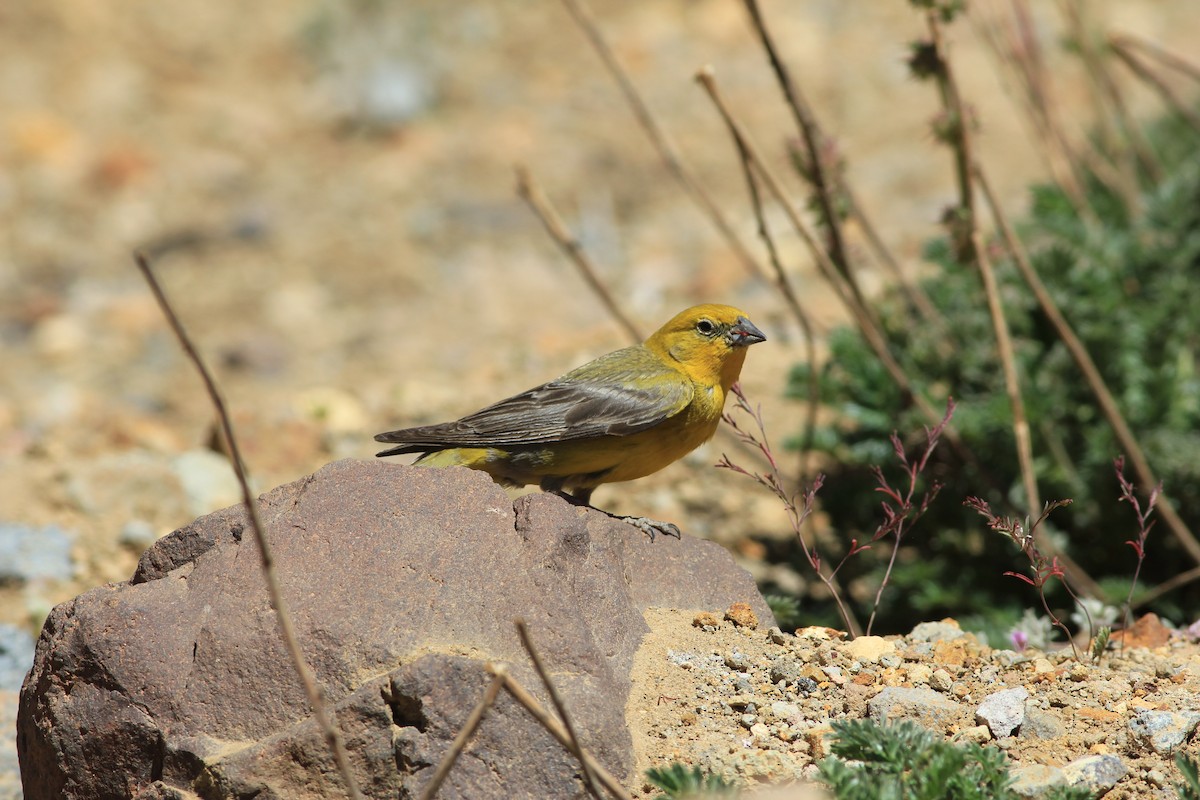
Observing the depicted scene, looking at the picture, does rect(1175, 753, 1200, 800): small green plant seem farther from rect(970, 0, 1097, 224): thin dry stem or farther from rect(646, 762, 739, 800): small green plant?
rect(970, 0, 1097, 224): thin dry stem

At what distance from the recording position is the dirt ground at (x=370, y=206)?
8305mm

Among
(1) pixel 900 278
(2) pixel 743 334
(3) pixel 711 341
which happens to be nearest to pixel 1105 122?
(1) pixel 900 278

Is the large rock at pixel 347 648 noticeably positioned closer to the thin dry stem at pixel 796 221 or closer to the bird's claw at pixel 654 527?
the bird's claw at pixel 654 527

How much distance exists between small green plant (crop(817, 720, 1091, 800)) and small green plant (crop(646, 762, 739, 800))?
304mm

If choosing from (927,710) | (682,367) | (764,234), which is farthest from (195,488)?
(927,710)

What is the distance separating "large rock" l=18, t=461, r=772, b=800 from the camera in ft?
11.9

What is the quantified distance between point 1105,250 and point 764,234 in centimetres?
237

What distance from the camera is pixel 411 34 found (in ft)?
45.6

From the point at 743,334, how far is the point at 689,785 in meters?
2.94

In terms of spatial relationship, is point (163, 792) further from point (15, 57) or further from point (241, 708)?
point (15, 57)

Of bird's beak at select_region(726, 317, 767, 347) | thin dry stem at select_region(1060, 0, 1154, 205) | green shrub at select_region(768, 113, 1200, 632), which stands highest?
thin dry stem at select_region(1060, 0, 1154, 205)

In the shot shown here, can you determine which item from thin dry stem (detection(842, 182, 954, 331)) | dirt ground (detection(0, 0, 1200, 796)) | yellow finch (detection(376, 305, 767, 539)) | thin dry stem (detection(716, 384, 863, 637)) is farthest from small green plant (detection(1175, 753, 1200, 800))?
dirt ground (detection(0, 0, 1200, 796))

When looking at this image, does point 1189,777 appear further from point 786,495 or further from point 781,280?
point 781,280

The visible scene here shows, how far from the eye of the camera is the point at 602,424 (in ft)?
18.1
